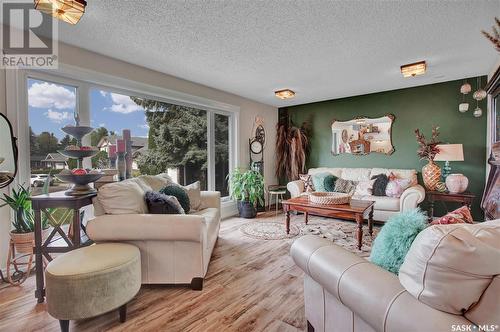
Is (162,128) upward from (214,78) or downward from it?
downward

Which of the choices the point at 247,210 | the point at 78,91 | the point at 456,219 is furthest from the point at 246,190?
the point at 456,219

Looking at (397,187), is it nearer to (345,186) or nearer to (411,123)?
(345,186)

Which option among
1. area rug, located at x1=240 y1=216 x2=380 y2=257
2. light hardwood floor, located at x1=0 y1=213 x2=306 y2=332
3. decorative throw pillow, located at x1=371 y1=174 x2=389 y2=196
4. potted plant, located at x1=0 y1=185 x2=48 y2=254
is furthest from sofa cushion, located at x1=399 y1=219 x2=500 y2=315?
decorative throw pillow, located at x1=371 y1=174 x2=389 y2=196

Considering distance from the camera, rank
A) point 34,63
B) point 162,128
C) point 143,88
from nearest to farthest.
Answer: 1. point 34,63
2. point 143,88
3. point 162,128

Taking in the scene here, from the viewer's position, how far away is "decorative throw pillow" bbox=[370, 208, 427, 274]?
1.09m

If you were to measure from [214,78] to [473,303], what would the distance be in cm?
367

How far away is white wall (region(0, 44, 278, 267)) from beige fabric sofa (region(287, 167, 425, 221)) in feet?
3.71

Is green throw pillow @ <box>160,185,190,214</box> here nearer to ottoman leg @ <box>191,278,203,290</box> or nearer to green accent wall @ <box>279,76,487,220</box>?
ottoman leg @ <box>191,278,203,290</box>

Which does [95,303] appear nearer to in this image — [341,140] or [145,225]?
[145,225]

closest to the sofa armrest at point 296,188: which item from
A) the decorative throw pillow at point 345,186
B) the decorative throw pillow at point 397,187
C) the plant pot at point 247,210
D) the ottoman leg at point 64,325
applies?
the decorative throw pillow at point 345,186

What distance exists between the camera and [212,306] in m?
1.90

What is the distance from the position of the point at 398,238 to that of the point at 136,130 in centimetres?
331

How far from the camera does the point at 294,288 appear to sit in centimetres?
216

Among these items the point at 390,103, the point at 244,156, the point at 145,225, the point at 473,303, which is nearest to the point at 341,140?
the point at 390,103
